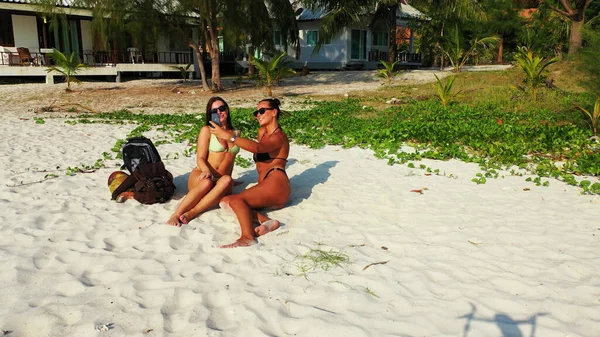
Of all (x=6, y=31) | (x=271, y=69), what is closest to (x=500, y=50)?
(x=271, y=69)

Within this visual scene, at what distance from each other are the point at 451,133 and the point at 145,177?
5.83 m

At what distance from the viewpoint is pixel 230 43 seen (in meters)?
18.4

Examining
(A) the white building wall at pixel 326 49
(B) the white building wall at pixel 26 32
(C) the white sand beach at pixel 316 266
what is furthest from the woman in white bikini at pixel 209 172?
(A) the white building wall at pixel 326 49

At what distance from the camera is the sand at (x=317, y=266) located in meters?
2.85

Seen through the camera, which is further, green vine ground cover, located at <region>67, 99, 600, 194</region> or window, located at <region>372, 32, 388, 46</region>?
window, located at <region>372, 32, 388, 46</region>

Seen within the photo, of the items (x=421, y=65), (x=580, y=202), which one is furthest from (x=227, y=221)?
(x=421, y=65)

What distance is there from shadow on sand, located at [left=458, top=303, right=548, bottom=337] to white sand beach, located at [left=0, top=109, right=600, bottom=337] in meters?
0.01

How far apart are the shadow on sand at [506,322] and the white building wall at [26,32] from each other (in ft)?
78.6

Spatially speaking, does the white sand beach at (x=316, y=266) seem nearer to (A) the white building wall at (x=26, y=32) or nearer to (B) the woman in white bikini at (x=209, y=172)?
(B) the woman in white bikini at (x=209, y=172)

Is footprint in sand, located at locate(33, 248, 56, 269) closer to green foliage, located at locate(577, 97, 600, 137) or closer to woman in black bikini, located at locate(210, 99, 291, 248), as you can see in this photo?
woman in black bikini, located at locate(210, 99, 291, 248)

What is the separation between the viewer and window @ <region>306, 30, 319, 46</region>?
29.4 meters

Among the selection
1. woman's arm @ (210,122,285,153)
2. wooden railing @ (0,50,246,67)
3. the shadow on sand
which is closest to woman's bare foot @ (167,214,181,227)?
woman's arm @ (210,122,285,153)

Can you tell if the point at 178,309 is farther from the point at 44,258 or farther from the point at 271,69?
the point at 271,69

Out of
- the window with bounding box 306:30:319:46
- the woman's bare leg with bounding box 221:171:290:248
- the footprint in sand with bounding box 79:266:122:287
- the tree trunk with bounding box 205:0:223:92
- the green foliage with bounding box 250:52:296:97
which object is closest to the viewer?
the footprint in sand with bounding box 79:266:122:287
